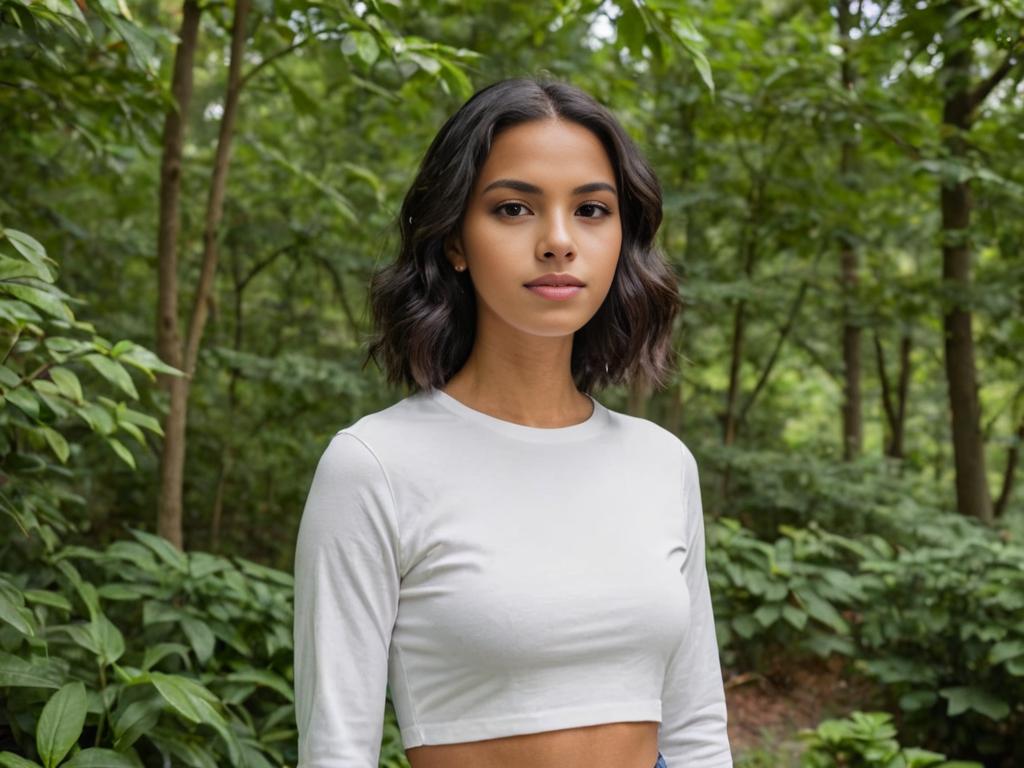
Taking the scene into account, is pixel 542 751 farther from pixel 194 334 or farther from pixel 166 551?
pixel 194 334

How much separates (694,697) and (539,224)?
0.80 m

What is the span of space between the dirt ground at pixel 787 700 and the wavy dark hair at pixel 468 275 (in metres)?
2.75

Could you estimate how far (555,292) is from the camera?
1.42 m

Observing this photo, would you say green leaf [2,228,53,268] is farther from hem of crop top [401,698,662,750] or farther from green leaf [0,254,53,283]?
hem of crop top [401,698,662,750]

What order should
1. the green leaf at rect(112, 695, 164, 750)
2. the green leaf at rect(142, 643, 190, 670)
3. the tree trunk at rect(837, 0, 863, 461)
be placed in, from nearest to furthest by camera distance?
the green leaf at rect(112, 695, 164, 750) → the green leaf at rect(142, 643, 190, 670) → the tree trunk at rect(837, 0, 863, 461)

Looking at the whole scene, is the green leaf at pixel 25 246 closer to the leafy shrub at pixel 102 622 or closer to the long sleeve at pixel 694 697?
the leafy shrub at pixel 102 622

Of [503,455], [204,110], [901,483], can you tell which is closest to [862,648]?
[901,483]

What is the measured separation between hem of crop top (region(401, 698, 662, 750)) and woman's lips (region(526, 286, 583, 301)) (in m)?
0.58

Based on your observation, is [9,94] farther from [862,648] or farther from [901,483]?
[901,483]

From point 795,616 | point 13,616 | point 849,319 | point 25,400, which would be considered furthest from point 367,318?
point 849,319

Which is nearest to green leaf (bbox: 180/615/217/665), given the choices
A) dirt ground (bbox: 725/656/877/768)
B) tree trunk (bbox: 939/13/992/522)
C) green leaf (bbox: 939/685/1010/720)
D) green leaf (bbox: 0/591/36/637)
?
green leaf (bbox: 0/591/36/637)

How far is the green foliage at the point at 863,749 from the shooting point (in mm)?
3076

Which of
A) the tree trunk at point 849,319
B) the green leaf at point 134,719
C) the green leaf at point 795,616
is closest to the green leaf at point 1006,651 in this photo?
the green leaf at point 795,616

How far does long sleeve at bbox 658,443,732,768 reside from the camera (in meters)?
1.58
